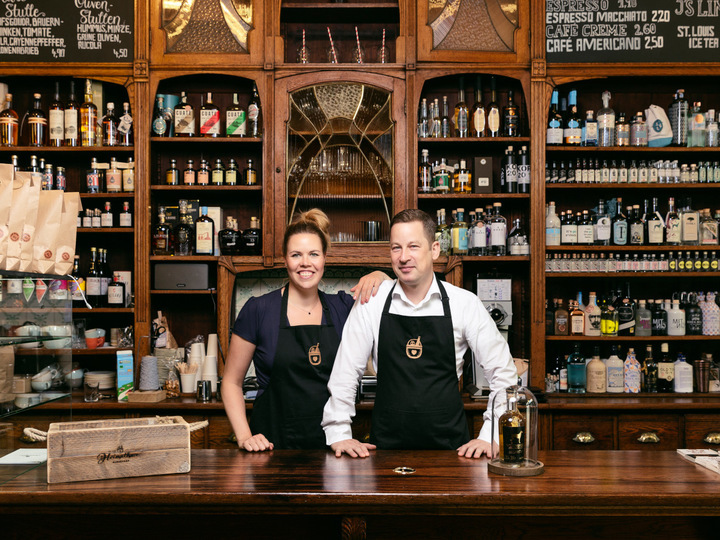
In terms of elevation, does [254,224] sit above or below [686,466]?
above

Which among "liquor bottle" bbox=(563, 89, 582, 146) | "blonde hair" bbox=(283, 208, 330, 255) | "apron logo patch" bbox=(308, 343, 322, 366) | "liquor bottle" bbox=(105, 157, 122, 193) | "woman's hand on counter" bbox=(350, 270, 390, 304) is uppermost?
"liquor bottle" bbox=(563, 89, 582, 146)

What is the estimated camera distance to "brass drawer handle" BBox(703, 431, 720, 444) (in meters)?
3.26

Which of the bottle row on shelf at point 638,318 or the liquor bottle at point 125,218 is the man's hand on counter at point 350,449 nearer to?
the bottle row on shelf at point 638,318

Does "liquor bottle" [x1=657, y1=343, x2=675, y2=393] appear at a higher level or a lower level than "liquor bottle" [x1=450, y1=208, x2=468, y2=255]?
lower

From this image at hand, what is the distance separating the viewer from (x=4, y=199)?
5.75ft

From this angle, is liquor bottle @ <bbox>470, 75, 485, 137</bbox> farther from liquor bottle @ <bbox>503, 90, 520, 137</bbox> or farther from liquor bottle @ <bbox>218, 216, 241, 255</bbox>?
liquor bottle @ <bbox>218, 216, 241, 255</bbox>

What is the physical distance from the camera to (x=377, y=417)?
217 centimetres

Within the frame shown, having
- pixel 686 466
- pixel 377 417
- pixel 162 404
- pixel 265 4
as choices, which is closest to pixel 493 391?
pixel 377 417

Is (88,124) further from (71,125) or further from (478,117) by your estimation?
(478,117)

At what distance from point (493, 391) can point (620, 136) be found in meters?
2.20

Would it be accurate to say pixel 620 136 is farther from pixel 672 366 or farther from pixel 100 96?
pixel 100 96

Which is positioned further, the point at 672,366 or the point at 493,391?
the point at 672,366

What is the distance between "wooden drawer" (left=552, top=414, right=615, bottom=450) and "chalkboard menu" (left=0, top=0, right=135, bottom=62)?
123 inches

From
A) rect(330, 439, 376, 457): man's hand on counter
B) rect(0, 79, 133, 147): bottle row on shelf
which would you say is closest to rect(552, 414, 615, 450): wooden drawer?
rect(330, 439, 376, 457): man's hand on counter
